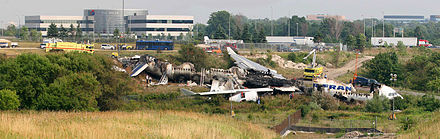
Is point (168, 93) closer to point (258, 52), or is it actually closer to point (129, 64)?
point (129, 64)

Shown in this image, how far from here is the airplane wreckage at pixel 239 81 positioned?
2235 inches

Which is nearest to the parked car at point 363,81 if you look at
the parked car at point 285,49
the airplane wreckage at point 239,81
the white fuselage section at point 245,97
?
the airplane wreckage at point 239,81

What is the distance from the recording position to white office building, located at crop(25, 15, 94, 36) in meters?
188

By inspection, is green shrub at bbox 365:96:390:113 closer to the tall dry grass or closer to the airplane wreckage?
the airplane wreckage

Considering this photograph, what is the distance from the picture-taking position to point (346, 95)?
57625mm

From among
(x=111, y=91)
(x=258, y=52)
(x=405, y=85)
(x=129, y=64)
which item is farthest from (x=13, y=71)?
(x=258, y=52)

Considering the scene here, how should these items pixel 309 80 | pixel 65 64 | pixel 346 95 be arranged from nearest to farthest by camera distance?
pixel 65 64, pixel 346 95, pixel 309 80

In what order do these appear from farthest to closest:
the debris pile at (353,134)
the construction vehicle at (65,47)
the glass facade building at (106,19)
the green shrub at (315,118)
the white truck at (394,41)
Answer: the glass facade building at (106,19) → the white truck at (394,41) → the construction vehicle at (65,47) → the green shrub at (315,118) → the debris pile at (353,134)

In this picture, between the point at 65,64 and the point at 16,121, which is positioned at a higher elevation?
the point at 65,64

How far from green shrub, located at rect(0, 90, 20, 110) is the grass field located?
296cm

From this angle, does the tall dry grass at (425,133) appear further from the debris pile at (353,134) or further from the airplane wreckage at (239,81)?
the airplane wreckage at (239,81)

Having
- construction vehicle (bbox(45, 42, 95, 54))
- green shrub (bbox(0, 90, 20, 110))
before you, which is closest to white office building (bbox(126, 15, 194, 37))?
construction vehicle (bbox(45, 42, 95, 54))

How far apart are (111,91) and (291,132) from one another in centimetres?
1766

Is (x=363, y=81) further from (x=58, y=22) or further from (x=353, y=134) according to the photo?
(x=58, y=22)
